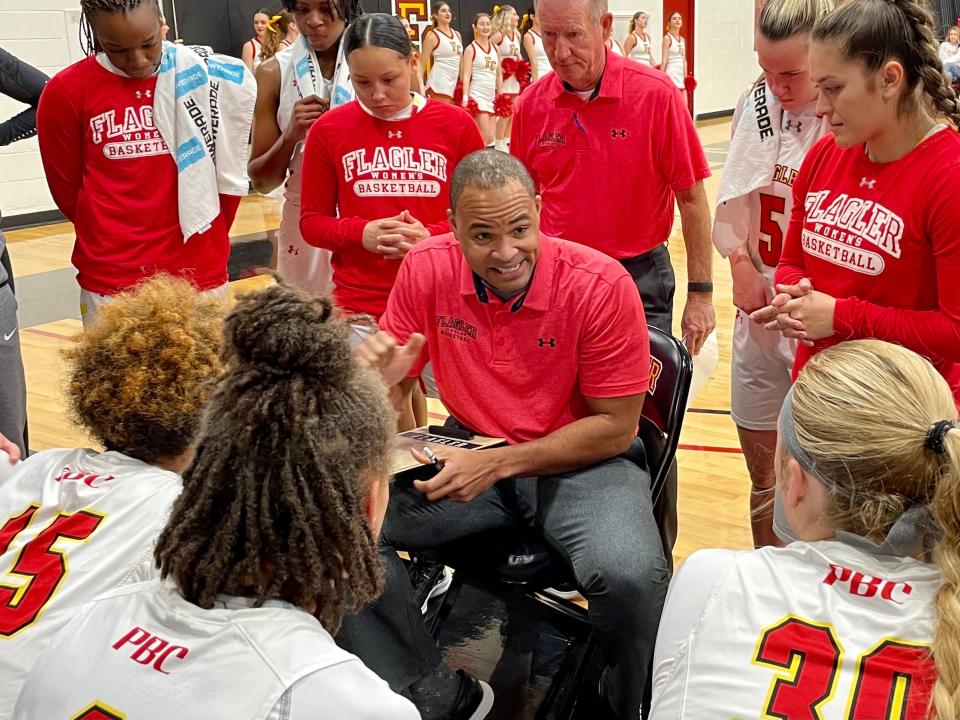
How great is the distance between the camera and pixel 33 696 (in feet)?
4.34

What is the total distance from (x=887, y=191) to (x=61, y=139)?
2.58 meters

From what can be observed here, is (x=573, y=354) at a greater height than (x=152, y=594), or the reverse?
(x=152, y=594)

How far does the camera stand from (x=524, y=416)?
266 cm

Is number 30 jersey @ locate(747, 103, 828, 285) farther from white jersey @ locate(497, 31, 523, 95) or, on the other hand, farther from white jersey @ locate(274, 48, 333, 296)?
white jersey @ locate(497, 31, 523, 95)

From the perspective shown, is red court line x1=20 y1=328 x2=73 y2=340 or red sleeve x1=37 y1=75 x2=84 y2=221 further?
red court line x1=20 y1=328 x2=73 y2=340

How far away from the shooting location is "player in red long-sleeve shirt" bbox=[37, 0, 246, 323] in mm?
3332

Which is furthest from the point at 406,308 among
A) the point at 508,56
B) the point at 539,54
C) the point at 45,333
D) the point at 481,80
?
the point at 539,54

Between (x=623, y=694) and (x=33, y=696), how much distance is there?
1.49 meters

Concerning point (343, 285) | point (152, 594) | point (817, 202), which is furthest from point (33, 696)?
point (343, 285)

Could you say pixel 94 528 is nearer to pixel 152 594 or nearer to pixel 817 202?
pixel 152 594

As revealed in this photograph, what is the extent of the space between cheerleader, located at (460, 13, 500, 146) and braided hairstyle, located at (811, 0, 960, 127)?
37.7ft

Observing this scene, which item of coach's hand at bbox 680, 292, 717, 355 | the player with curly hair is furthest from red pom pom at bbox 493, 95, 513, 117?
the player with curly hair

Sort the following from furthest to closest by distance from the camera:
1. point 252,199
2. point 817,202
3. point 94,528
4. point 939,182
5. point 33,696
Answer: point 252,199 < point 817,202 < point 939,182 < point 94,528 < point 33,696

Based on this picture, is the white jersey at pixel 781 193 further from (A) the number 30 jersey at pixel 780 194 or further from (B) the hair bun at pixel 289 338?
(B) the hair bun at pixel 289 338
